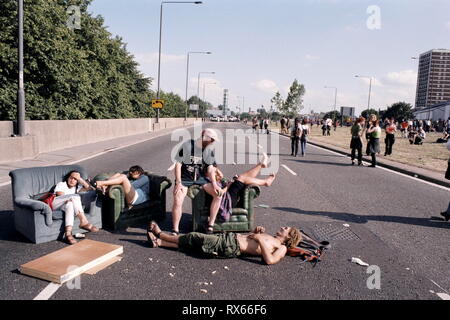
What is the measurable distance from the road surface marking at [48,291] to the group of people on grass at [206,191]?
55.3 inches

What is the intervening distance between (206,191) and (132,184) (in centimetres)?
143

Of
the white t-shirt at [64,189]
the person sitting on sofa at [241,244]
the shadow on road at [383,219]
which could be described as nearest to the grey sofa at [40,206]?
the white t-shirt at [64,189]

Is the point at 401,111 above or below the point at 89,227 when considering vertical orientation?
above

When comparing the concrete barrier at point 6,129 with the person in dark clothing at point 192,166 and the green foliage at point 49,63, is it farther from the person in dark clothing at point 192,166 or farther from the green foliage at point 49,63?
the person in dark clothing at point 192,166

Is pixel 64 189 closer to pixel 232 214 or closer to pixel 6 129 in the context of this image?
pixel 232 214

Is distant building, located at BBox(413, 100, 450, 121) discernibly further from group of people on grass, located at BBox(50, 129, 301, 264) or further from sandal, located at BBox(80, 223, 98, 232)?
sandal, located at BBox(80, 223, 98, 232)

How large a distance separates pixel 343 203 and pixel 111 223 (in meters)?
5.15

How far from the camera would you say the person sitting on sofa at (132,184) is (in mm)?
6289

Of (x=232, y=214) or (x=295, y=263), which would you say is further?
(x=232, y=214)

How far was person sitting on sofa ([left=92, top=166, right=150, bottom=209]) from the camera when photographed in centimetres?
629

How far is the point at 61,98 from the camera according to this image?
25.8 m

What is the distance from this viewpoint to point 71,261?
4680mm

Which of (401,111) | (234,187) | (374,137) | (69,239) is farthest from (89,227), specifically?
(401,111)
